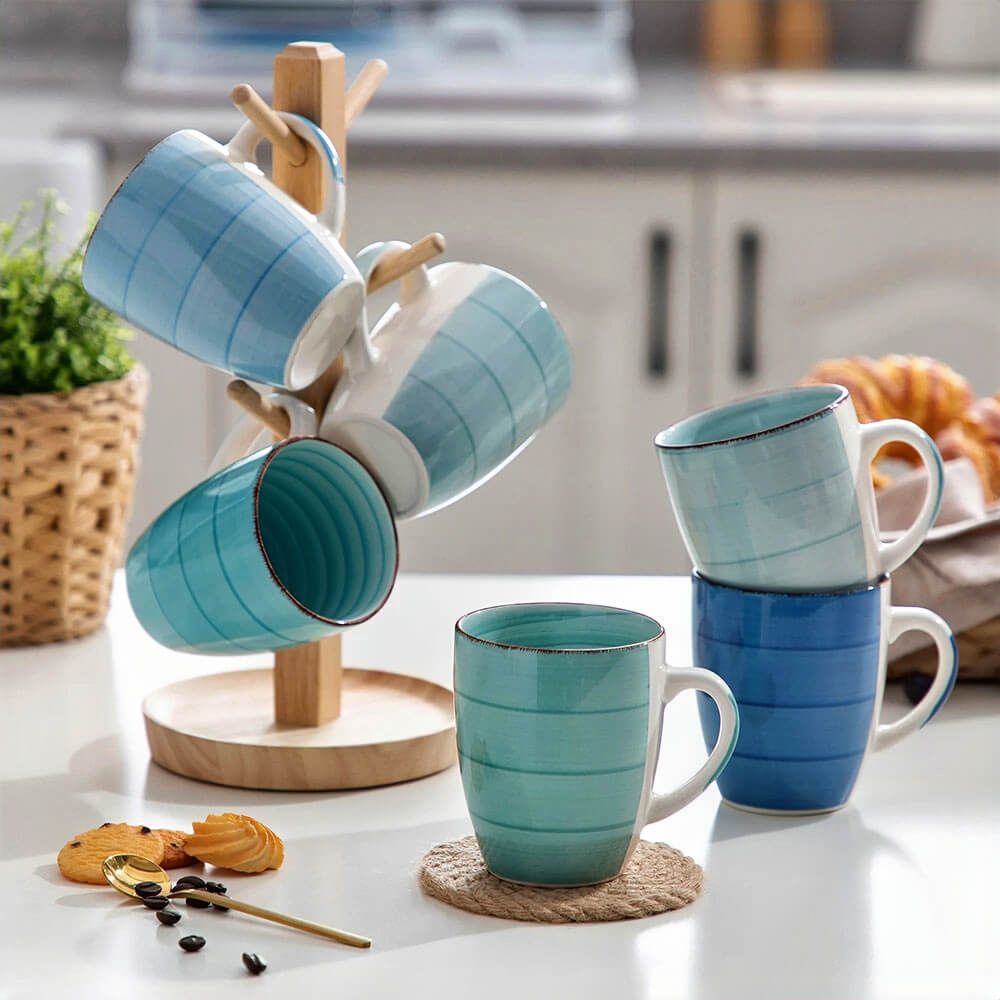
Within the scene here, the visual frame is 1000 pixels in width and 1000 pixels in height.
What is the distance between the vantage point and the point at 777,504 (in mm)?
740

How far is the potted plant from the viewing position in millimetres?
967

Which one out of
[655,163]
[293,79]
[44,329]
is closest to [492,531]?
[655,163]

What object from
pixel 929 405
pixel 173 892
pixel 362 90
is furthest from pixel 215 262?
pixel 929 405

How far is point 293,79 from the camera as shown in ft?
2.74

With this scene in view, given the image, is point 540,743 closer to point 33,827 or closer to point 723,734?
point 723,734

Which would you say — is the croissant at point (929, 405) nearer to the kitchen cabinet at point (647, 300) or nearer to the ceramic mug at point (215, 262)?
the ceramic mug at point (215, 262)

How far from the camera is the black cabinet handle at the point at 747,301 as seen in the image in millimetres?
2250

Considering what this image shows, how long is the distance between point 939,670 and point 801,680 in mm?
79

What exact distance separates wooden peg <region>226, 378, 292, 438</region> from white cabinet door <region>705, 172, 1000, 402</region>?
150 centimetres

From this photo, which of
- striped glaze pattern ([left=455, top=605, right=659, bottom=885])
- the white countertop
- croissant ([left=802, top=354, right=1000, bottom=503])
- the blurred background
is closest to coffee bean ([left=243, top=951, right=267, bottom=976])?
the white countertop

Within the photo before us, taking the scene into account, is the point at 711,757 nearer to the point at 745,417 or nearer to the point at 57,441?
the point at 745,417

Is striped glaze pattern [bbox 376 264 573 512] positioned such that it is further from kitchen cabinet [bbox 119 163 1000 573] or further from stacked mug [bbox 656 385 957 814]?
kitchen cabinet [bbox 119 163 1000 573]

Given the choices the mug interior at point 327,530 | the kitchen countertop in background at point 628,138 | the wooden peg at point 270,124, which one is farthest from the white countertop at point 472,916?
the kitchen countertop in background at point 628,138

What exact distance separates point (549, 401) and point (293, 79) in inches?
8.4
